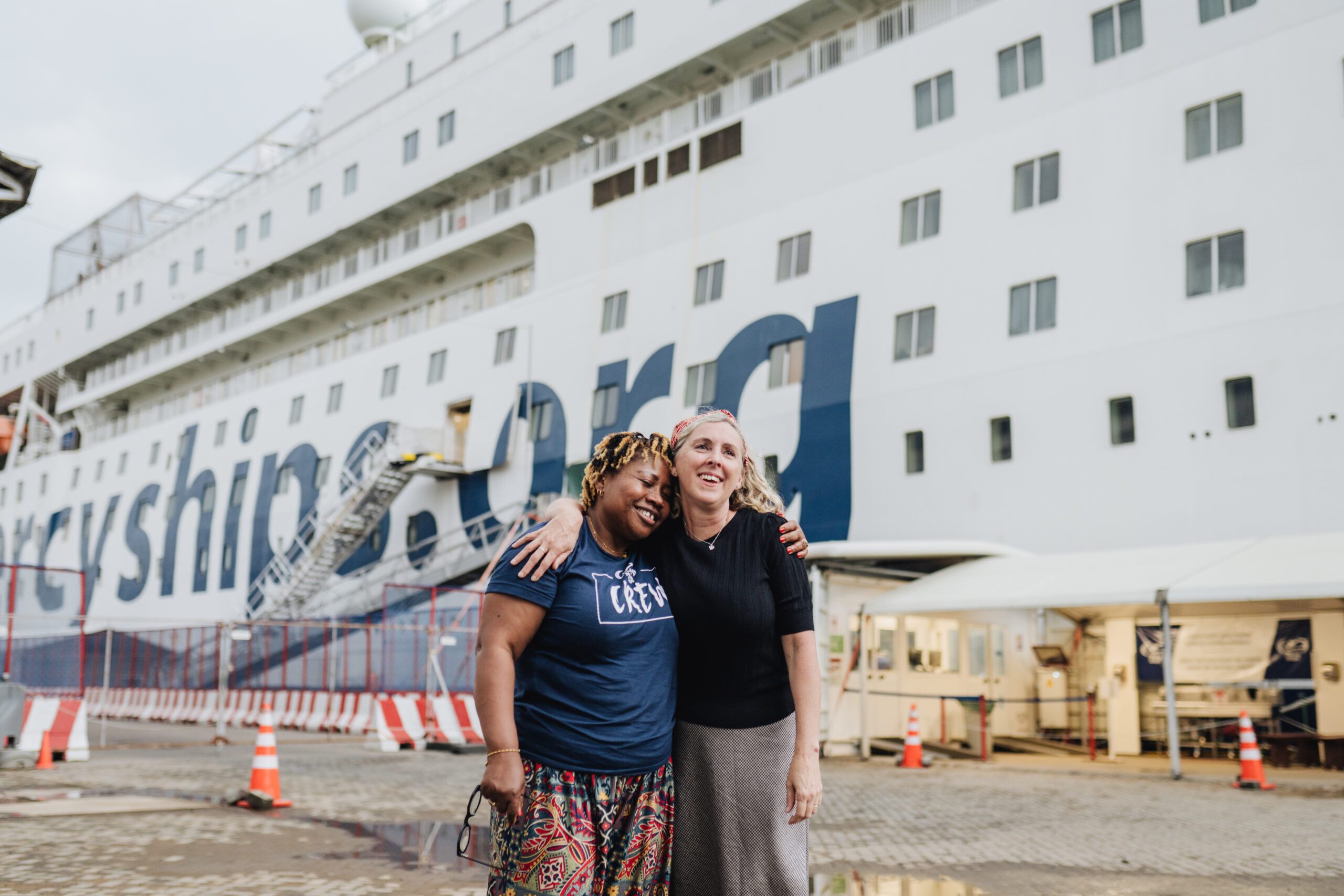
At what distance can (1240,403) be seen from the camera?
1627 centimetres

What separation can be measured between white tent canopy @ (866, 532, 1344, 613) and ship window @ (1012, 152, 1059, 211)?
609 cm

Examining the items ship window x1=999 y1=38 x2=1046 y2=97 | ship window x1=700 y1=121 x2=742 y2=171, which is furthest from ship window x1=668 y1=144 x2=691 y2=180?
ship window x1=999 y1=38 x2=1046 y2=97

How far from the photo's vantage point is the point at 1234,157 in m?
16.9

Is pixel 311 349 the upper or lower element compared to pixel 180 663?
upper

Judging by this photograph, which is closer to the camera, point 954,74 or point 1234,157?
point 1234,157

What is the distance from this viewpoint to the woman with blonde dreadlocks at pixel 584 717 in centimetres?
300

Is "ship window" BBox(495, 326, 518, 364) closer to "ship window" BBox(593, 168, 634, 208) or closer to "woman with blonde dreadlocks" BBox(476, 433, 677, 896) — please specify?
"ship window" BBox(593, 168, 634, 208)

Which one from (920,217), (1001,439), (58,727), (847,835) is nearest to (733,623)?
(847,835)

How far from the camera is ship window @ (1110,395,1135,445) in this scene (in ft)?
57.0

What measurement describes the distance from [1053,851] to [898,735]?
409 inches

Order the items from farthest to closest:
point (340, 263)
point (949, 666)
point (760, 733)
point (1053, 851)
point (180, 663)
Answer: point (340, 263) < point (180, 663) < point (949, 666) < point (1053, 851) < point (760, 733)

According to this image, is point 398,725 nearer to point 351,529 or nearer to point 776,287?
point 776,287

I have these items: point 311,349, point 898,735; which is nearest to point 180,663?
point 311,349

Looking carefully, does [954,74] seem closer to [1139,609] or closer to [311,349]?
[1139,609]
